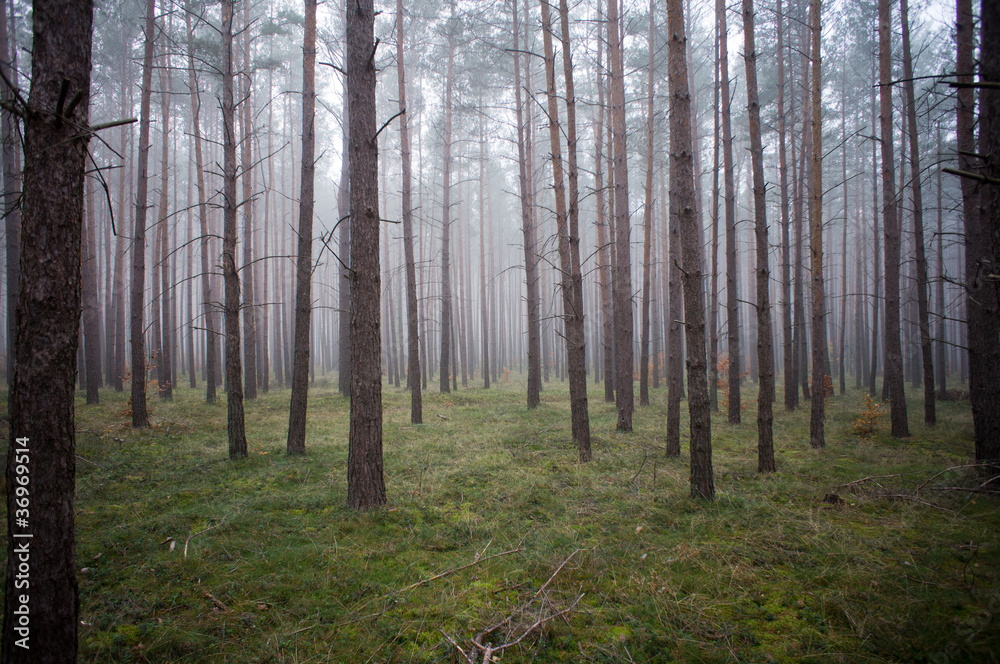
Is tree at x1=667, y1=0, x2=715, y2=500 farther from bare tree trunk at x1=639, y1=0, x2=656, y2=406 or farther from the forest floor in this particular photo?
bare tree trunk at x1=639, y1=0, x2=656, y2=406

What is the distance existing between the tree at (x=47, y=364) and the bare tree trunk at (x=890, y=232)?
11.7 metres

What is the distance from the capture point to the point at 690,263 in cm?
527

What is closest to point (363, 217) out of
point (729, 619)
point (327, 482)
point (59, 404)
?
point (59, 404)

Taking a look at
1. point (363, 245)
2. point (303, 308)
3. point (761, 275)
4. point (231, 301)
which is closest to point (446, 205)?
point (303, 308)

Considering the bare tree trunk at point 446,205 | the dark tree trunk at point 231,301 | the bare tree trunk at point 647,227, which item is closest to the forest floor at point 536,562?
the dark tree trunk at point 231,301

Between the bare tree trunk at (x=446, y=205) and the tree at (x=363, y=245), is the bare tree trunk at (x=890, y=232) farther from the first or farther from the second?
the bare tree trunk at (x=446, y=205)

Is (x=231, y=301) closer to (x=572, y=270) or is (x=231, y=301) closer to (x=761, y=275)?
(x=572, y=270)

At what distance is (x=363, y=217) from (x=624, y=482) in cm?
500

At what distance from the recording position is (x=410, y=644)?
3.07 m

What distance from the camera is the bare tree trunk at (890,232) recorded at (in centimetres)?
900

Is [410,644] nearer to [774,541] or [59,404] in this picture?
[59,404]

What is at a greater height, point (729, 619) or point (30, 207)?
point (30, 207)

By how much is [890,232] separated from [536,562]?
420 inches

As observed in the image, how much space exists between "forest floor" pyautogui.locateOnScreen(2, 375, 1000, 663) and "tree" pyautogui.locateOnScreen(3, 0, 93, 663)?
659 millimetres
